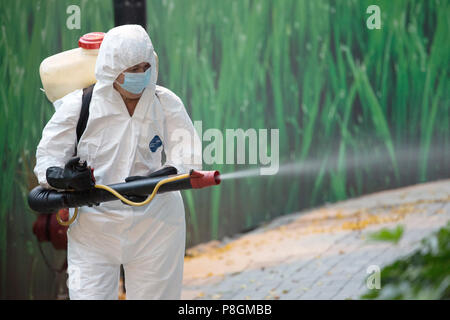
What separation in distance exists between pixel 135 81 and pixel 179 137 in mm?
343

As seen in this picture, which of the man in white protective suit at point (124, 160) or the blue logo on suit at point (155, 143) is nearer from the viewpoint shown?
the man in white protective suit at point (124, 160)

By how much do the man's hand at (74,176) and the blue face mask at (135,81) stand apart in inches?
15.0

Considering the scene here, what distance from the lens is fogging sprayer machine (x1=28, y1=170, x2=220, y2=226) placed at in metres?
3.00

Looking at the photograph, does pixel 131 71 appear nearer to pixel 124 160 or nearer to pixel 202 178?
pixel 124 160

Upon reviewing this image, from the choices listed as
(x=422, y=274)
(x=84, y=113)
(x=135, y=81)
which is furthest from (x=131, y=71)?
(x=422, y=274)

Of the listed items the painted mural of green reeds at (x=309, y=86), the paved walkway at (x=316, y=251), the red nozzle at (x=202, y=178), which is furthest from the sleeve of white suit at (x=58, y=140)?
the paved walkway at (x=316, y=251)

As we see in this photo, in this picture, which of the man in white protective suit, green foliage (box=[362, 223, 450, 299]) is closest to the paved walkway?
the man in white protective suit

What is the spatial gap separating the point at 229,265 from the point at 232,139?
1.18 meters

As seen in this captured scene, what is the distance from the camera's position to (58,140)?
3.14 m

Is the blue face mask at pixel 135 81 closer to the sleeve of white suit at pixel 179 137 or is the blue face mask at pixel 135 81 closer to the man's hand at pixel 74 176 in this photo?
the sleeve of white suit at pixel 179 137

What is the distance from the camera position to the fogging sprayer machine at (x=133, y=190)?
2998 mm

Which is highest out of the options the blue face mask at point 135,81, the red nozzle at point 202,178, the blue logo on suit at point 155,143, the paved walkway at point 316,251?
the blue face mask at point 135,81

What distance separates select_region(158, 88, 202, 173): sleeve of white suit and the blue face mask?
0.18 meters

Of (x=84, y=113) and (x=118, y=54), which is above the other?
(x=118, y=54)
